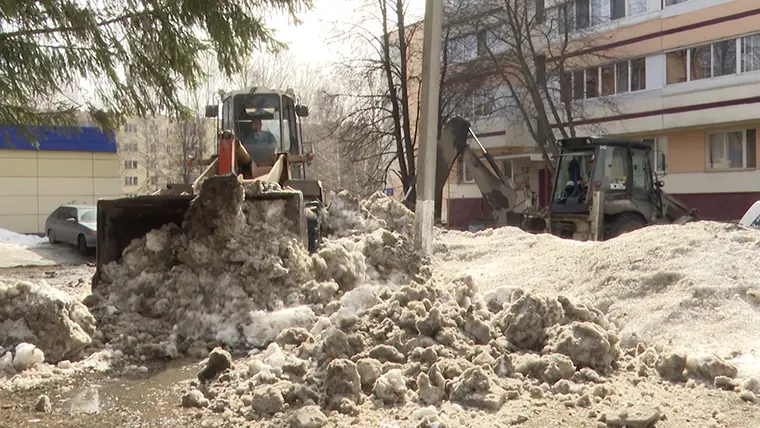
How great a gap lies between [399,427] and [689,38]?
21.2 metres

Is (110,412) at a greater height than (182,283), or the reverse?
(182,283)

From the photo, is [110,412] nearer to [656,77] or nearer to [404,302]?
[404,302]

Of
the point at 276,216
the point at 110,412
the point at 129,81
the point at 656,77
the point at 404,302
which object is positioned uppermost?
the point at 656,77

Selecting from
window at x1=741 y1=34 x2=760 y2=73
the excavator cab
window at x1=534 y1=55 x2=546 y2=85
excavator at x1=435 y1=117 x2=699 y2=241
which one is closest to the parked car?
excavator at x1=435 y1=117 x2=699 y2=241

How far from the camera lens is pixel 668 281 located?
21.8ft

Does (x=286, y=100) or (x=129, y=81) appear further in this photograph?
(x=286, y=100)

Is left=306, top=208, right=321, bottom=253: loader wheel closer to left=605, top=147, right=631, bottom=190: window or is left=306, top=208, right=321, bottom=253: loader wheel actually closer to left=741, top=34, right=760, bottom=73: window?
left=605, top=147, right=631, bottom=190: window

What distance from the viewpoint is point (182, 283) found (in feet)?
21.8

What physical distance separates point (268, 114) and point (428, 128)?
2682 millimetres

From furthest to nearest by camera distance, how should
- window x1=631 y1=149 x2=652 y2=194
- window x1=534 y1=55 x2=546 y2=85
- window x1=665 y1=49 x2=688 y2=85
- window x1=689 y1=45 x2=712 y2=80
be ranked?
window x1=534 y1=55 x2=546 y2=85 → window x1=665 y1=49 x2=688 y2=85 → window x1=689 y1=45 x2=712 y2=80 → window x1=631 y1=149 x2=652 y2=194

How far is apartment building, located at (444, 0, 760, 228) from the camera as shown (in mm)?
20797

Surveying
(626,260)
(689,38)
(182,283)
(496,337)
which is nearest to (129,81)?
(182,283)

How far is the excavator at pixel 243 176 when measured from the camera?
7316 millimetres

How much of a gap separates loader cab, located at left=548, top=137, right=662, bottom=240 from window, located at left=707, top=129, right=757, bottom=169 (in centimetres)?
926
